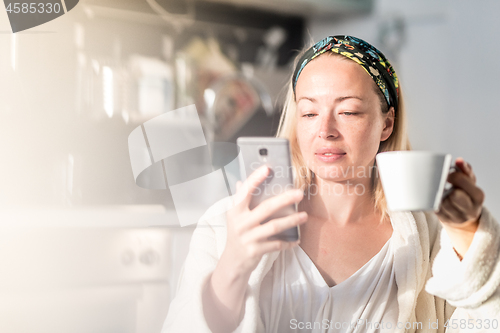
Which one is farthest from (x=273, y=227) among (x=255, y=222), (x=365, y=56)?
(x=365, y=56)

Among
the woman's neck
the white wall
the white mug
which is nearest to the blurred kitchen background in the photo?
the white wall

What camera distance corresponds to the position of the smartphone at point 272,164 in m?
0.37

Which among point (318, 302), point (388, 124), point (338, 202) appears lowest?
point (318, 302)

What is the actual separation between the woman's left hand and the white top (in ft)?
0.43

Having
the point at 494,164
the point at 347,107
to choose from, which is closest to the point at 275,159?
the point at 347,107


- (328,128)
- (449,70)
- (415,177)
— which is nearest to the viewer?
(415,177)

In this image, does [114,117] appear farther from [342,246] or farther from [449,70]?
[449,70]

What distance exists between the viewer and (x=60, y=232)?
476 millimetres

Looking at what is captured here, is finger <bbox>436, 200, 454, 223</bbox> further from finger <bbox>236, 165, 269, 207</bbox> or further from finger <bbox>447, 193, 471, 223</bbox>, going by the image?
finger <bbox>236, 165, 269, 207</bbox>

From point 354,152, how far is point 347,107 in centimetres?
6

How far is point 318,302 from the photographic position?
45cm

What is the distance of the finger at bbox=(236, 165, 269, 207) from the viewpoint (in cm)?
36

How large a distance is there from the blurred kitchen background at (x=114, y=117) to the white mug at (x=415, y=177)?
24 centimetres

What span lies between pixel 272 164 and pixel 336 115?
0.12 m
